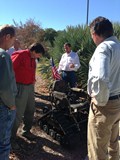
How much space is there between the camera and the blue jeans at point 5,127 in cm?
365

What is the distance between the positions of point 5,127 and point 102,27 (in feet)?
5.56

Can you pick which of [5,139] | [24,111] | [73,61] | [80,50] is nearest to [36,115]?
[24,111]

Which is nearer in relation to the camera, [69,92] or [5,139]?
[5,139]

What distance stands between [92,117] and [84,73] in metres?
6.92

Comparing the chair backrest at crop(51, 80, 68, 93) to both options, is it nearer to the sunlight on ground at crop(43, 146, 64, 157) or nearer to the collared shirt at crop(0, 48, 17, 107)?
the sunlight on ground at crop(43, 146, 64, 157)

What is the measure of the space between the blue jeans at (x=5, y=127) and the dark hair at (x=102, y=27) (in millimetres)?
1426

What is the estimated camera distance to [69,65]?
9.23 m

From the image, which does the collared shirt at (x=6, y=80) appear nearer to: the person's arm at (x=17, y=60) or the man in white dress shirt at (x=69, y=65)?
the person's arm at (x=17, y=60)

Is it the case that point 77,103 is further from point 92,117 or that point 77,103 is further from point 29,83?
point 92,117

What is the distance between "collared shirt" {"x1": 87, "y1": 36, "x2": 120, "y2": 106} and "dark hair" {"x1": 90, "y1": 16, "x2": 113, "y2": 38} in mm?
79

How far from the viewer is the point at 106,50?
11.8 feet

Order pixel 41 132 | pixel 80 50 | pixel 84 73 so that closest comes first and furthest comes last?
1. pixel 41 132
2. pixel 84 73
3. pixel 80 50

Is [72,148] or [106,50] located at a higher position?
[106,50]

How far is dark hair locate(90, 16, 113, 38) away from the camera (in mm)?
3738
